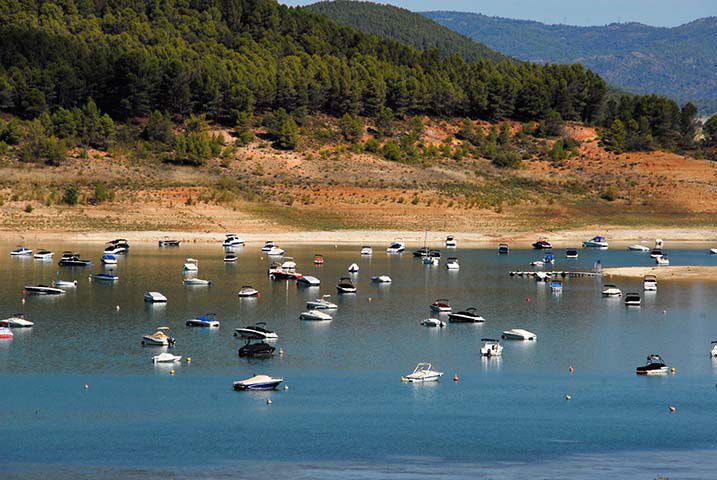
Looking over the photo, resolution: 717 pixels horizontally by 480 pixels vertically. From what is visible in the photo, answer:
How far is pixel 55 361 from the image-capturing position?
81188mm

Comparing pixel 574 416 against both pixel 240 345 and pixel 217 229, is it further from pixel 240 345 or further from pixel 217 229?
pixel 217 229

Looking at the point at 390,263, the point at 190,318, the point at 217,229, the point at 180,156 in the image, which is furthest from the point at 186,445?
the point at 180,156

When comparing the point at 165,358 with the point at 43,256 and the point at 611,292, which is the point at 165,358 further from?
the point at 43,256

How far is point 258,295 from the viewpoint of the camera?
116m

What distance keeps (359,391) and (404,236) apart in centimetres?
10529

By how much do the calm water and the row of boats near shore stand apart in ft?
3.73

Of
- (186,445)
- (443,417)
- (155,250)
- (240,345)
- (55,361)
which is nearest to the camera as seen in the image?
(186,445)

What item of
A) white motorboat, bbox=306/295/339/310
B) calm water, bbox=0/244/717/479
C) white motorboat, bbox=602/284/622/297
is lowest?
calm water, bbox=0/244/717/479

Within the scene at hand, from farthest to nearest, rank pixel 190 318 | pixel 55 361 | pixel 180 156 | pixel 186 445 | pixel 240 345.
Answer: pixel 180 156, pixel 190 318, pixel 240 345, pixel 55 361, pixel 186 445

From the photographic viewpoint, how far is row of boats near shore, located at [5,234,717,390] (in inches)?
3159

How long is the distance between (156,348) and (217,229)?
88681 millimetres

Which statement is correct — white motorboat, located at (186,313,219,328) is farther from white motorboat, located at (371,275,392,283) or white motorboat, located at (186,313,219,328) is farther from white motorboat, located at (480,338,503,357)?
white motorboat, located at (371,275,392,283)

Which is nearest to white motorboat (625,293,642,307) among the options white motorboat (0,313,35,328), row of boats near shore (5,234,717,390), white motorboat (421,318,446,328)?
row of boats near shore (5,234,717,390)

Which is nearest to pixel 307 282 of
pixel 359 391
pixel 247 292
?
pixel 247 292
